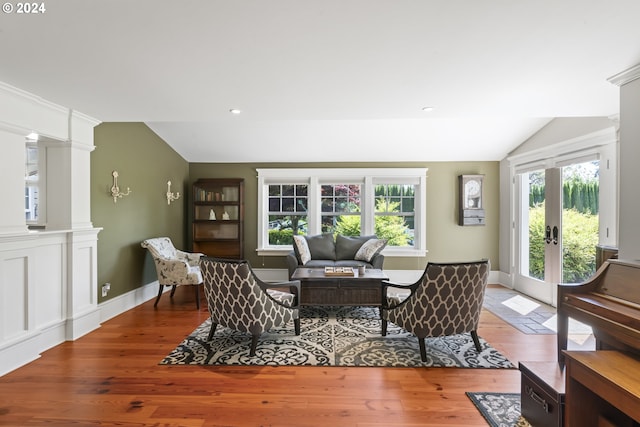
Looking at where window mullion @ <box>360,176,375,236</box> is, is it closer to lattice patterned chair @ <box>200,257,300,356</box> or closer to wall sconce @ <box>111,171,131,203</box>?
lattice patterned chair @ <box>200,257,300,356</box>

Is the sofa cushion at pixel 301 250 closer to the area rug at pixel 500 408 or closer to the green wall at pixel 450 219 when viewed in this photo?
the green wall at pixel 450 219

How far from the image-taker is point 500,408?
207 cm

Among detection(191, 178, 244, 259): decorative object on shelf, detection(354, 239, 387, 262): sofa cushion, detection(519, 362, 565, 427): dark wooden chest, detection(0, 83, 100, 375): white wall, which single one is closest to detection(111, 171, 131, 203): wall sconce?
detection(0, 83, 100, 375): white wall

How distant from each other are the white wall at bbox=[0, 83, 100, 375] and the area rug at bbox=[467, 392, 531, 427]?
3.67 meters

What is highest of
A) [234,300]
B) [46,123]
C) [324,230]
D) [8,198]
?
[46,123]

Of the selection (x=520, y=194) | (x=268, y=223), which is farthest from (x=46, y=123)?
(x=520, y=194)

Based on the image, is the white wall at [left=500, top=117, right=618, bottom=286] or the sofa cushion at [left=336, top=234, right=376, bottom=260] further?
the sofa cushion at [left=336, top=234, right=376, bottom=260]

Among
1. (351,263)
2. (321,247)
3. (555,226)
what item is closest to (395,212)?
(351,263)

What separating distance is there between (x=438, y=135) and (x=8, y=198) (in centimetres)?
523

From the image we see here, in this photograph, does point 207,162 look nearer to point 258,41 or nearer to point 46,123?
point 46,123

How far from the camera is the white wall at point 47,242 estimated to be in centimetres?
254

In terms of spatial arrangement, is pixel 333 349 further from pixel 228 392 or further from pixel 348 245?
pixel 348 245

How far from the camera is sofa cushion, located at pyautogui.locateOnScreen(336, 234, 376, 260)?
5.34 meters

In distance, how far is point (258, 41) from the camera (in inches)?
72.9
